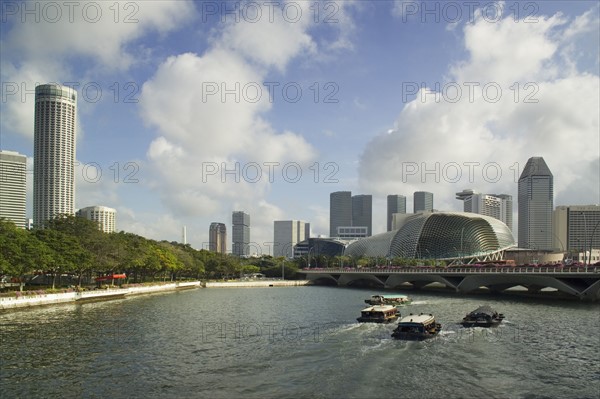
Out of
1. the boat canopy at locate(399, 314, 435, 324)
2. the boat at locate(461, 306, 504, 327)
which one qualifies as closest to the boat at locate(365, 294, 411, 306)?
the boat at locate(461, 306, 504, 327)

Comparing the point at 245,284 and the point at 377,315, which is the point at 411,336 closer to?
the point at 377,315

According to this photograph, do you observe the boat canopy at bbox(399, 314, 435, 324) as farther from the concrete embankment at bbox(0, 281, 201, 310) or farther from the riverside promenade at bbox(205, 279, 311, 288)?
the riverside promenade at bbox(205, 279, 311, 288)

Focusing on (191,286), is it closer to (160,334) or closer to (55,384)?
(160,334)

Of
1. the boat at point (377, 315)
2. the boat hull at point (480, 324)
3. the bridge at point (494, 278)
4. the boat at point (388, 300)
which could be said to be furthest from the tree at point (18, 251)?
the bridge at point (494, 278)

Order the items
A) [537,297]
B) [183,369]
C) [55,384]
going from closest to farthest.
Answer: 1. [55,384]
2. [183,369]
3. [537,297]

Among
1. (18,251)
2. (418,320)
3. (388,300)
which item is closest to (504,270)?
(388,300)

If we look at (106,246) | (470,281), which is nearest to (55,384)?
(106,246)

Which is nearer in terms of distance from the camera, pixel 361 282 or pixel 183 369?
pixel 183 369

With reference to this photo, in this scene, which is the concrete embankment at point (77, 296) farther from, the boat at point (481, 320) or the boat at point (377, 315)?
the boat at point (481, 320)
